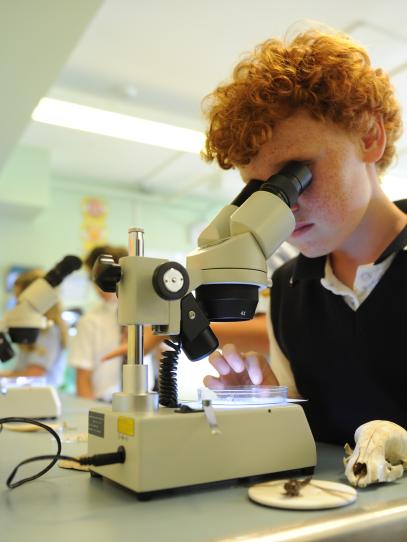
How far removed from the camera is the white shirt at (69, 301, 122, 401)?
3.46 m

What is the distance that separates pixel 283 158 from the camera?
3.44ft

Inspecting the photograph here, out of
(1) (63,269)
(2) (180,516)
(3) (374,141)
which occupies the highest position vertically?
(3) (374,141)

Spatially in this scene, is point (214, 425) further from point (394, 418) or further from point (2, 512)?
point (394, 418)

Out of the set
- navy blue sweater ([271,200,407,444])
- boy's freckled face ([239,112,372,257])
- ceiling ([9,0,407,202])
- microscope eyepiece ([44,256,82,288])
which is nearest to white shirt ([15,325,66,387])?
ceiling ([9,0,407,202])

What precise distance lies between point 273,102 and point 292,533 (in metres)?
0.83

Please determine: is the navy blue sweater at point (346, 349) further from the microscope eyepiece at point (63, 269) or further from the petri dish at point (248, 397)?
the microscope eyepiece at point (63, 269)

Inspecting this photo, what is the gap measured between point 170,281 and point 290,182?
1.00 feet

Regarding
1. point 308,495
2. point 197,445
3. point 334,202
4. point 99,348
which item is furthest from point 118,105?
point 308,495

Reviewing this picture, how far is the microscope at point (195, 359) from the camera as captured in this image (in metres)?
0.71

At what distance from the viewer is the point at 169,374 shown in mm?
879

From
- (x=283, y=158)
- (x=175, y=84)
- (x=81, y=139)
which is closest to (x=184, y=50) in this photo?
(x=175, y=84)

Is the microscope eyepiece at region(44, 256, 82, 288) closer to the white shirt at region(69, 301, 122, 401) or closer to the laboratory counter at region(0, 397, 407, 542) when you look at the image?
the laboratory counter at region(0, 397, 407, 542)

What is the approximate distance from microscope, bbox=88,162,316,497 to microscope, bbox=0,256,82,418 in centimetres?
85

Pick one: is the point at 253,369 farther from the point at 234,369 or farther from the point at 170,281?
the point at 170,281
